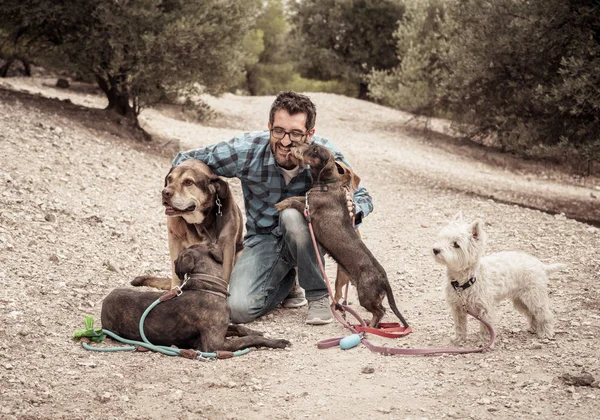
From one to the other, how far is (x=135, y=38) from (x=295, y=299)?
7723 millimetres

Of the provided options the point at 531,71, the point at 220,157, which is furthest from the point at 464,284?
the point at 531,71

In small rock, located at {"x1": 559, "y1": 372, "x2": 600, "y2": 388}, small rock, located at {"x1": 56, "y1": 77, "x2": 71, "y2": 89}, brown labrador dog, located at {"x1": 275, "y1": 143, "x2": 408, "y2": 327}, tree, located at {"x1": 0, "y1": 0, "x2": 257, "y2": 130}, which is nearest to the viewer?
small rock, located at {"x1": 559, "y1": 372, "x2": 600, "y2": 388}

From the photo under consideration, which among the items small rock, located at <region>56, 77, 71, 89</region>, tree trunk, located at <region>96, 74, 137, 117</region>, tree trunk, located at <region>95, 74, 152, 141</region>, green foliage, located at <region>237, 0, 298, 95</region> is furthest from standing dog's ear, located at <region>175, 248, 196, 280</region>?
green foliage, located at <region>237, 0, 298, 95</region>

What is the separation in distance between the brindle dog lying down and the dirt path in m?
0.20

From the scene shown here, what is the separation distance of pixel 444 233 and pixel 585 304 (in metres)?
2.08

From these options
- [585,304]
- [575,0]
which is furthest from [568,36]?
[585,304]

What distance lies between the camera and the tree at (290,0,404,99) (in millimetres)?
27438

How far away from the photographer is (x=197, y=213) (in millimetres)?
5840

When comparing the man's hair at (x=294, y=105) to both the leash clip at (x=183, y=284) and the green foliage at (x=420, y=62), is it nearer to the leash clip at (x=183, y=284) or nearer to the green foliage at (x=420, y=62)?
the leash clip at (x=183, y=284)

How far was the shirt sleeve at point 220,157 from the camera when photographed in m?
6.05

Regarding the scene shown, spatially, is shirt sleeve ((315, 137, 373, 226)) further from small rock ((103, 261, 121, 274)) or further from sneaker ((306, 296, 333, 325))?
small rock ((103, 261, 121, 274))

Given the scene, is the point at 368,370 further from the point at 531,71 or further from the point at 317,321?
the point at 531,71

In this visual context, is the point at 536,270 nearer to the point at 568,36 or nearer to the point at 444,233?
the point at 444,233

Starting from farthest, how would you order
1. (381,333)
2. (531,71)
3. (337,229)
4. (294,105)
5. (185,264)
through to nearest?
(531,71) → (294,105) → (337,229) → (381,333) → (185,264)
